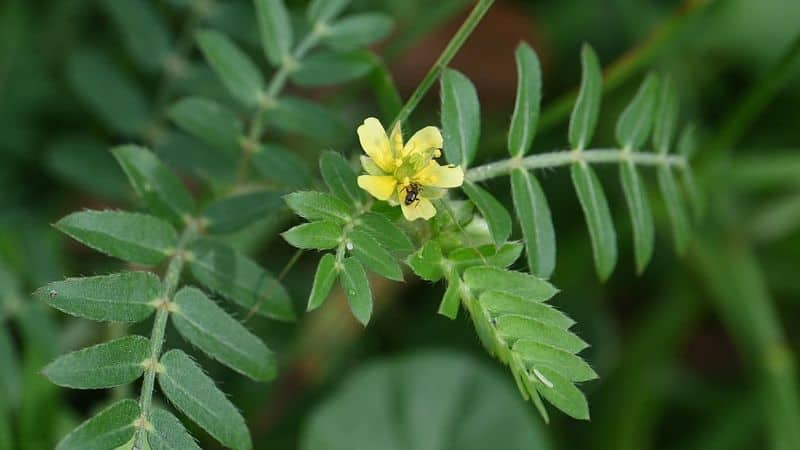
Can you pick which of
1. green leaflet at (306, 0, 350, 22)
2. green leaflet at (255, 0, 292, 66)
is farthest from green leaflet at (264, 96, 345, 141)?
green leaflet at (306, 0, 350, 22)

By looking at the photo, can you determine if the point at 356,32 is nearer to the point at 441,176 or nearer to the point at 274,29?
the point at 274,29

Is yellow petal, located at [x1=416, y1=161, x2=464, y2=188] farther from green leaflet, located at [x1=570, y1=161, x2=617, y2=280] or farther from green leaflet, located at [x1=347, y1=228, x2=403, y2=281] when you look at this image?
green leaflet, located at [x1=570, y1=161, x2=617, y2=280]

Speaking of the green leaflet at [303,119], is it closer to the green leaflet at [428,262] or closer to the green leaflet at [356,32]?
the green leaflet at [356,32]

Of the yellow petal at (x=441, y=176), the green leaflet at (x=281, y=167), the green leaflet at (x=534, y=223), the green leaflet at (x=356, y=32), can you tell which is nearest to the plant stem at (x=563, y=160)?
the green leaflet at (x=534, y=223)

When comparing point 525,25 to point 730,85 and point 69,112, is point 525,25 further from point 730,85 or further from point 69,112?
point 69,112

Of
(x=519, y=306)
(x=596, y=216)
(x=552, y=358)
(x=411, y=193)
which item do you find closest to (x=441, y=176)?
(x=411, y=193)

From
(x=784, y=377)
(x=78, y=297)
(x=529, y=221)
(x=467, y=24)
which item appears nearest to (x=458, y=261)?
(x=529, y=221)
